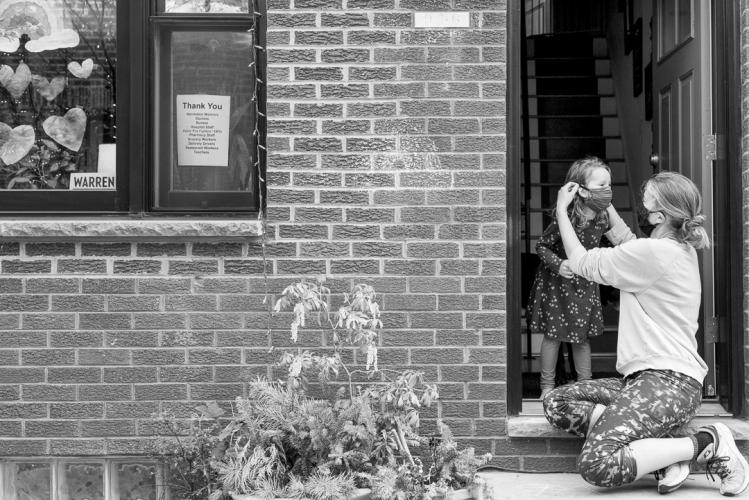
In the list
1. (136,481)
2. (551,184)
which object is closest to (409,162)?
(136,481)

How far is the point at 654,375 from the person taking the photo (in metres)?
4.34

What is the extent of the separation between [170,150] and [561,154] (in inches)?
223

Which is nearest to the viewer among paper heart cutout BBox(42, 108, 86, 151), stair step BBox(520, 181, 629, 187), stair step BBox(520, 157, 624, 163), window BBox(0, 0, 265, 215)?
window BBox(0, 0, 265, 215)

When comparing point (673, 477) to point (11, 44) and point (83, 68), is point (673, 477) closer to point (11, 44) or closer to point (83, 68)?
point (83, 68)

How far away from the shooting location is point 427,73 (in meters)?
4.70

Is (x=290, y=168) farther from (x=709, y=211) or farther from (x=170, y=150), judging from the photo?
(x=709, y=211)

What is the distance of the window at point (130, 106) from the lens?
Answer: 15.8 ft

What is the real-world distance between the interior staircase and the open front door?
2.08 metres

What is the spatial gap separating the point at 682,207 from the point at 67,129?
323cm

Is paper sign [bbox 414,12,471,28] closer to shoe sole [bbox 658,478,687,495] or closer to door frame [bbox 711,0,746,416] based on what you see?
door frame [bbox 711,0,746,416]

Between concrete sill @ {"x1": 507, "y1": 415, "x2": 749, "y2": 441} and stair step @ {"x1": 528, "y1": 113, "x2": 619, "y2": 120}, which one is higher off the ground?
stair step @ {"x1": 528, "y1": 113, "x2": 619, "y2": 120}

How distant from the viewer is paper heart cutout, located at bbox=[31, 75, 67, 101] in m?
4.91

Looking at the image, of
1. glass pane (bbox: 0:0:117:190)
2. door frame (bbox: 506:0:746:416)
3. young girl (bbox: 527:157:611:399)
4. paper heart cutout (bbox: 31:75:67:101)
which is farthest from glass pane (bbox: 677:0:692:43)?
paper heart cutout (bbox: 31:75:67:101)

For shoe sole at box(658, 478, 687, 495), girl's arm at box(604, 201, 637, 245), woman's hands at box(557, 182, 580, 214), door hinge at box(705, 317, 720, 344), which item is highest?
woman's hands at box(557, 182, 580, 214)
